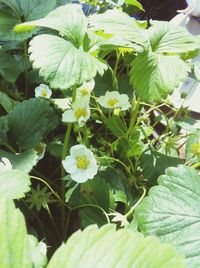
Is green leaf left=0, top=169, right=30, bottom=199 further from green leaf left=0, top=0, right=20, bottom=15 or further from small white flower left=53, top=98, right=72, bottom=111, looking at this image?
green leaf left=0, top=0, right=20, bottom=15

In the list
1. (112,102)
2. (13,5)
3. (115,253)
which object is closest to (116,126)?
(112,102)

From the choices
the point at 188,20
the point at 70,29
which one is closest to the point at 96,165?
the point at 70,29

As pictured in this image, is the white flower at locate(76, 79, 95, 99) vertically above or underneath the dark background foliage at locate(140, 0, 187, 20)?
above

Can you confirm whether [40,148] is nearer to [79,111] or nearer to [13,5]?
[79,111]

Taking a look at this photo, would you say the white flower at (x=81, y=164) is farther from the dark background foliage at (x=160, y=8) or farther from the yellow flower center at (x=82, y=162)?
the dark background foliage at (x=160, y=8)

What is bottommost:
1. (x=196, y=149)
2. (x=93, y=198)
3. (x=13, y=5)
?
(x=93, y=198)

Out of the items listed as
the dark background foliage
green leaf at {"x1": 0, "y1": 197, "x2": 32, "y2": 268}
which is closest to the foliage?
green leaf at {"x1": 0, "y1": 197, "x2": 32, "y2": 268}
